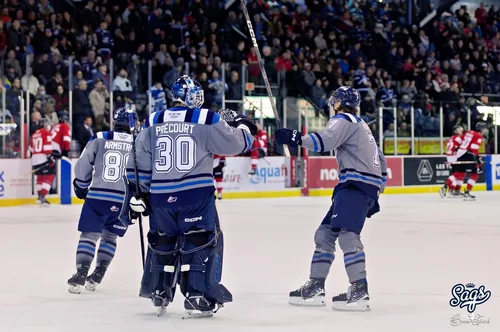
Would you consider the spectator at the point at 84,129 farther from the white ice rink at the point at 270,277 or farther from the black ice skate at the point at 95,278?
the black ice skate at the point at 95,278

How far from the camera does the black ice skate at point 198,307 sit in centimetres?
546

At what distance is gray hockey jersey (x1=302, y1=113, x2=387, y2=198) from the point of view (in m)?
6.02

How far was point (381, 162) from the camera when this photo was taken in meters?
6.30

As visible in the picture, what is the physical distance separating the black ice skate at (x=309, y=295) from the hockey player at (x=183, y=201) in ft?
1.75

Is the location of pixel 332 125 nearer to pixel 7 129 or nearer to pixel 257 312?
pixel 257 312

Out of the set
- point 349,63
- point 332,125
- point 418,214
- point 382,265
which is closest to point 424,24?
point 349,63

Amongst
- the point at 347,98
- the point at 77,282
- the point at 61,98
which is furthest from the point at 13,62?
the point at 347,98

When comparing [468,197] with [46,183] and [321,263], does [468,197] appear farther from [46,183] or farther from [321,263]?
[321,263]

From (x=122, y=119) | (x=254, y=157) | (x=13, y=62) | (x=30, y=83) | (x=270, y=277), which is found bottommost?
(x=270, y=277)

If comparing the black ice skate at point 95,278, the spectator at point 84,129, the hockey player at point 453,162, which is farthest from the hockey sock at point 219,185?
the black ice skate at point 95,278

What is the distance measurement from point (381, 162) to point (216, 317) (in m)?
1.56

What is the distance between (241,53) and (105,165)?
14663 mm

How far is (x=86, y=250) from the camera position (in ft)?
22.5

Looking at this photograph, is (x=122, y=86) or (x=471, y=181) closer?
(x=122, y=86)
